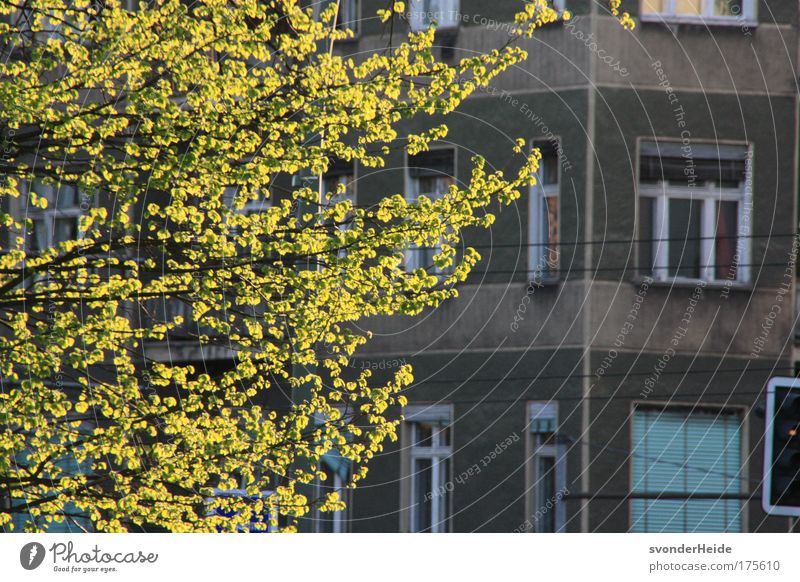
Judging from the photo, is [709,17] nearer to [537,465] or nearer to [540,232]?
[540,232]

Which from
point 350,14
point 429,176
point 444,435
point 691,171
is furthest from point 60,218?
point 691,171

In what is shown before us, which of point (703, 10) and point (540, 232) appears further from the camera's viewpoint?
point (703, 10)

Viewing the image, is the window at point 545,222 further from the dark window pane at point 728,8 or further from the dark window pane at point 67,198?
the dark window pane at point 67,198

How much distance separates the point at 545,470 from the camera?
14.5 metres

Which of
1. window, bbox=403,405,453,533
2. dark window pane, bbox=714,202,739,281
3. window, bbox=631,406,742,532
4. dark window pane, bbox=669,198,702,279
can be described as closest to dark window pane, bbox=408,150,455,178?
dark window pane, bbox=669,198,702,279

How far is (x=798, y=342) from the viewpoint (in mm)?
14484

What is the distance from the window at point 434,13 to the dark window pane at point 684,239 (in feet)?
11.2

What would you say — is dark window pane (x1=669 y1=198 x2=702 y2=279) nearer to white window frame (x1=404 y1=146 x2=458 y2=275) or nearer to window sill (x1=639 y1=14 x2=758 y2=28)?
window sill (x1=639 y1=14 x2=758 y2=28)

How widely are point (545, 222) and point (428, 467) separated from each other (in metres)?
3.08

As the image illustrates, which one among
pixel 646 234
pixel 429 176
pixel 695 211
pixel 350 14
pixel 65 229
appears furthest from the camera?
pixel 65 229

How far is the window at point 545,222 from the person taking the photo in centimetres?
1508

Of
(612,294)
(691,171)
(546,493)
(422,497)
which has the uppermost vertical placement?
(691,171)

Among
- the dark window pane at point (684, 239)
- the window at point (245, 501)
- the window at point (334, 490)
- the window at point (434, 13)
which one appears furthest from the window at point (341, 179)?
the window at point (245, 501)
